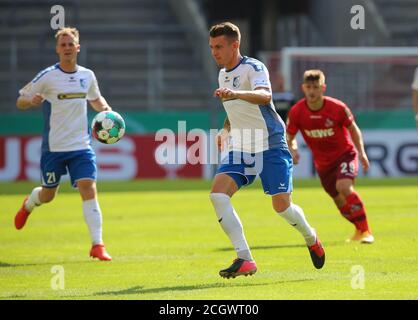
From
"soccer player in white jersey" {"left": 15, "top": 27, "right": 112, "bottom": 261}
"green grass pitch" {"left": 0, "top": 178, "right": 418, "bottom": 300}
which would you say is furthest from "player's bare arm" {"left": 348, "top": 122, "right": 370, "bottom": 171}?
"soccer player in white jersey" {"left": 15, "top": 27, "right": 112, "bottom": 261}

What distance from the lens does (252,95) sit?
9.20 m

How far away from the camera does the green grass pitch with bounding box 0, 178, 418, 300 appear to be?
29.1 feet

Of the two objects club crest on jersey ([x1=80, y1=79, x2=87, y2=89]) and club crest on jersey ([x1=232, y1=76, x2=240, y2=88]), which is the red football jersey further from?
club crest on jersey ([x1=232, y1=76, x2=240, y2=88])

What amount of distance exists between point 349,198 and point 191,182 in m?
12.5

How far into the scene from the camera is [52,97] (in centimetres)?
1193

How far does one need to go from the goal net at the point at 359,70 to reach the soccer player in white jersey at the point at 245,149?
1686 centimetres

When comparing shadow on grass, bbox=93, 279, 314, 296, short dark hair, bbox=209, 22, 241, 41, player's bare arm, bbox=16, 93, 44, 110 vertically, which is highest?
short dark hair, bbox=209, 22, 241, 41

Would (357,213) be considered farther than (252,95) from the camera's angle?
Yes

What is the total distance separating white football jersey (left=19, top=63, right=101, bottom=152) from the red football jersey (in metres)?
2.60

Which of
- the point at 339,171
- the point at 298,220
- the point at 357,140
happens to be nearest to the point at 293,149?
the point at 357,140

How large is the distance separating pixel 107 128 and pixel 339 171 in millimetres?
3265

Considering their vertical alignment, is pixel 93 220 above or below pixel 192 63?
below

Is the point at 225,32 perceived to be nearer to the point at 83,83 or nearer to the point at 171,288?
the point at 171,288

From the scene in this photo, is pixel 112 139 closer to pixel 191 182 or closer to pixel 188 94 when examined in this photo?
pixel 191 182
